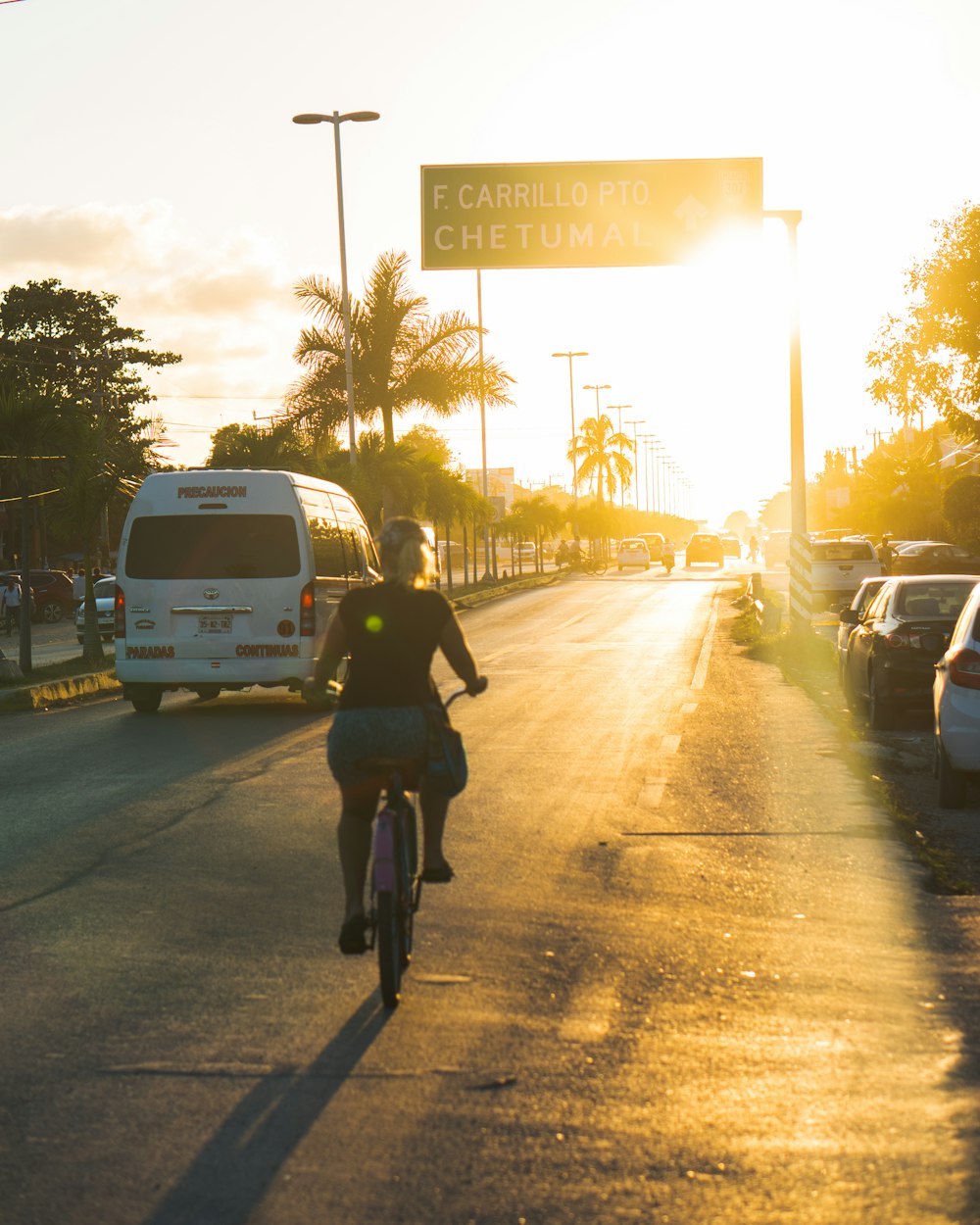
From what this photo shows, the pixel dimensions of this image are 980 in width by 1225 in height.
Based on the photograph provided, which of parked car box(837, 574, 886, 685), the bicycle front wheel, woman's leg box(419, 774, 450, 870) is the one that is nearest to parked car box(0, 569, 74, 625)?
parked car box(837, 574, 886, 685)

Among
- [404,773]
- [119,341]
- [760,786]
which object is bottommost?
[760,786]

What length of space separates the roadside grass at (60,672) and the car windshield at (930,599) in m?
10.4

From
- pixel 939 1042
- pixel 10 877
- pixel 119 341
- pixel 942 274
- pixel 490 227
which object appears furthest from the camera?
pixel 119 341

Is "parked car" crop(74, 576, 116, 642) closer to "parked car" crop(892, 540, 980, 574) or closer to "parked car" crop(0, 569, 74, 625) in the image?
"parked car" crop(0, 569, 74, 625)

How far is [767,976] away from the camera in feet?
21.3

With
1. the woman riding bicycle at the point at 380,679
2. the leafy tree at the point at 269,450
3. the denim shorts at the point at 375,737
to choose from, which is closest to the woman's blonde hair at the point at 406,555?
the woman riding bicycle at the point at 380,679

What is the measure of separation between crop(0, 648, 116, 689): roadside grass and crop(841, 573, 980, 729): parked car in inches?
397

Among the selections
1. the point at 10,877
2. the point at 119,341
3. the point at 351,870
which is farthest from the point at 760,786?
the point at 119,341

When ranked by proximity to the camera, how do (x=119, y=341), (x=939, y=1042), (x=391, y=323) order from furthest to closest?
(x=119, y=341) → (x=391, y=323) → (x=939, y=1042)

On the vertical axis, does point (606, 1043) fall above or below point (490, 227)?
below

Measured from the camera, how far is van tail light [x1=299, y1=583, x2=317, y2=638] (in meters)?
17.0

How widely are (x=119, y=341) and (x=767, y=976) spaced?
67032 mm

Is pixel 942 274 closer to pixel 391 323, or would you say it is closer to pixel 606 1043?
pixel 391 323

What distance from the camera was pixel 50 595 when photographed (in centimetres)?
5009
